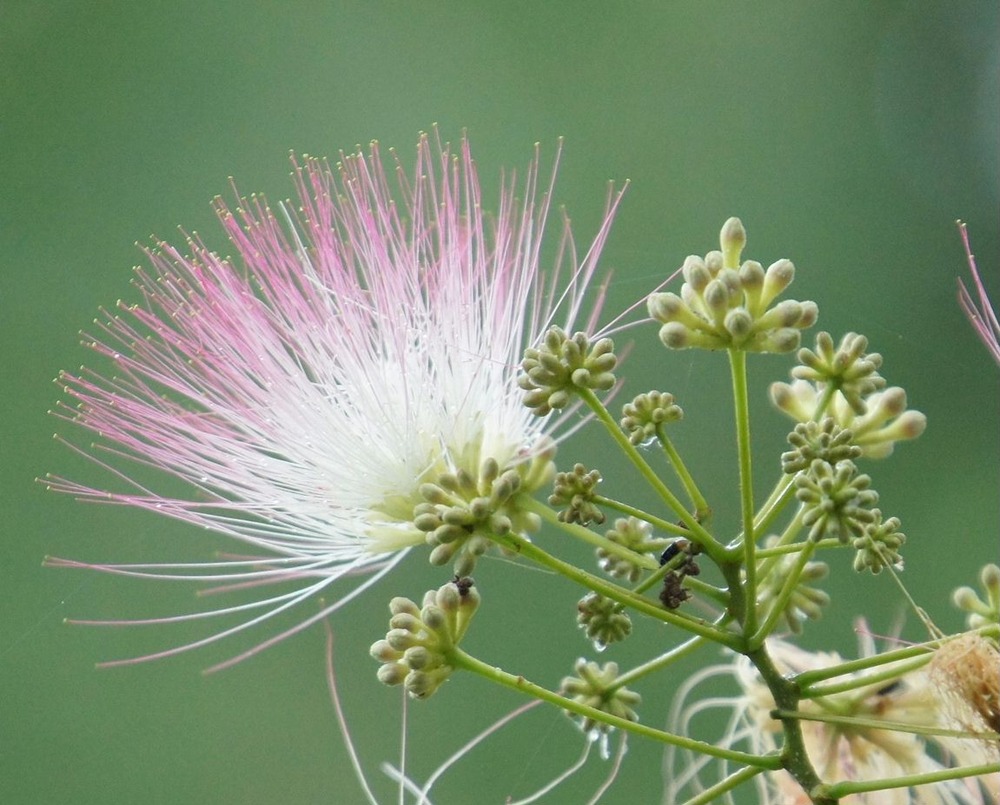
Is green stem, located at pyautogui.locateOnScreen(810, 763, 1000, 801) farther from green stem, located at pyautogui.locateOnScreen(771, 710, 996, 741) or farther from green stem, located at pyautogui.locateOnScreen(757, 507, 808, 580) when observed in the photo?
green stem, located at pyautogui.locateOnScreen(757, 507, 808, 580)

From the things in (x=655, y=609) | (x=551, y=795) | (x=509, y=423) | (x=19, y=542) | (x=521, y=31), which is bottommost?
(x=551, y=795)

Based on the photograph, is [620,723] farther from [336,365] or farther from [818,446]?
[336,365]

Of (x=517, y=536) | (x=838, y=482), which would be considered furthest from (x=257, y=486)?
(x=838, y=482)

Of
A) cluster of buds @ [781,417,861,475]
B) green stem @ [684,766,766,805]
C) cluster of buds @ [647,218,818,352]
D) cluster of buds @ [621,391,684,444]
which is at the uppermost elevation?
cluster of buds @ [647,218,818,352]

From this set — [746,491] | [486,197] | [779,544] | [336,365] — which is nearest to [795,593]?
[779,544]

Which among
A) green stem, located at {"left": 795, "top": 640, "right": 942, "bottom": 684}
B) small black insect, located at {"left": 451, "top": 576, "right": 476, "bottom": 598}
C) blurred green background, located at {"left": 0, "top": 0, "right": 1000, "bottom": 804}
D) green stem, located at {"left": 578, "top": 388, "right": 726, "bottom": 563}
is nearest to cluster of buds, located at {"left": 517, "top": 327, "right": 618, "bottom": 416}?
green stem, located at {"left": 578, "top": 388, "right": 726, "bottom": 563}

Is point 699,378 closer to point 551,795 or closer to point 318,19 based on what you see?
point 551,795

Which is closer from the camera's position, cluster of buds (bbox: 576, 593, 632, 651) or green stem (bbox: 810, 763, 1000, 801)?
green stem (bbox: 810, 763, 1000, 801)
